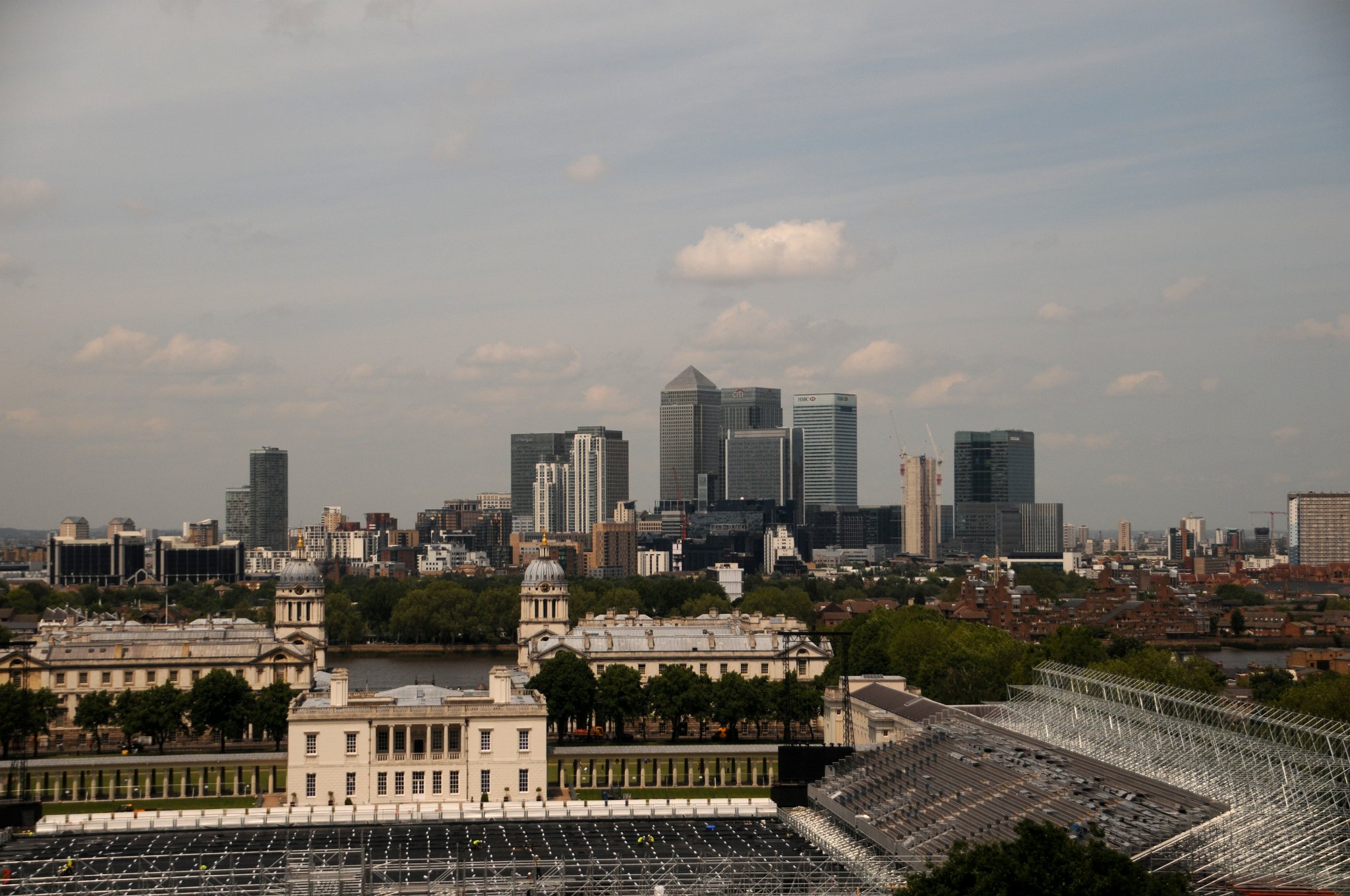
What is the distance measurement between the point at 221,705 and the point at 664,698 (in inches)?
1055

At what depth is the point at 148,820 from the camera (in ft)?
248

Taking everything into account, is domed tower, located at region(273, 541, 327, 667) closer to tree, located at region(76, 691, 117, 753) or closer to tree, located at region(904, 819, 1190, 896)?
tree, located at region(76, 691, 117, 753)

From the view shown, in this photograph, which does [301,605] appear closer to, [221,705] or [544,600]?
[544,600]

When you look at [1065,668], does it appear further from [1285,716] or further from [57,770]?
[57,770]

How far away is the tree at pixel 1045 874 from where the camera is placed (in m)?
49.3

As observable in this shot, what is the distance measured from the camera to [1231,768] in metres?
63.7

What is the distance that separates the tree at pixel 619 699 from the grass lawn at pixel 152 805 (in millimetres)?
24067

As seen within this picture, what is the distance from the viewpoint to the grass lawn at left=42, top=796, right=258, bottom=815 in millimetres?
85562

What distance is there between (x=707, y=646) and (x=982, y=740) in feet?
162

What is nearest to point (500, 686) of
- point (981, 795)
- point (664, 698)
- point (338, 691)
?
point (338, 691)

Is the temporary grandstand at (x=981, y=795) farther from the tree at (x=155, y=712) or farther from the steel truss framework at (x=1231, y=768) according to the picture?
the tree at (x=155, y=712)

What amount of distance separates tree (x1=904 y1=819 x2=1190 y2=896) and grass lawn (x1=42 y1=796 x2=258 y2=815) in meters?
45.3

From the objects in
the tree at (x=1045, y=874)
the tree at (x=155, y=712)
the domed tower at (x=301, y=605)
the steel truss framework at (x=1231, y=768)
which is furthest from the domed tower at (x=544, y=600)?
the tree at (x=1045, y=874)

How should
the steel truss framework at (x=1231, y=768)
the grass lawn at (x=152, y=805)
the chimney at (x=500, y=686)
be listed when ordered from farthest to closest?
the chimney at (x=500, y=686)
the grass lawn at (x=152, y=805)
the steel truss framework at (x=1231, y=768)
